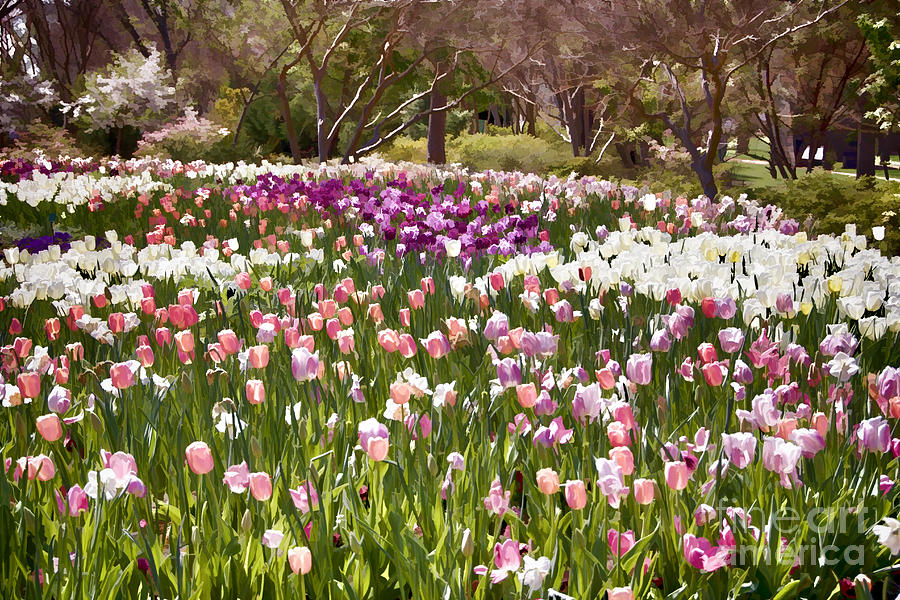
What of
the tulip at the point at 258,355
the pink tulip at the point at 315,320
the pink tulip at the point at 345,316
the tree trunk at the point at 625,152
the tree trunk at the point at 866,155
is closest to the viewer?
the tulip at the point at 258,355

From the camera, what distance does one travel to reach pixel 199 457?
2.00 metres

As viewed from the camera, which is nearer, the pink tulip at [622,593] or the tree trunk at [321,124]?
the pink tulip at [622,593]

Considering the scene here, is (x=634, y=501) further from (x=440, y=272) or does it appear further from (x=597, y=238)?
(x=597, y=238)

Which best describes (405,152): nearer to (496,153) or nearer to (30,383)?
(496,153)

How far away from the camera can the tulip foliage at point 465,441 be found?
6.01 feet

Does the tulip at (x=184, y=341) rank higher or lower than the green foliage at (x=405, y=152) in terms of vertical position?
lower

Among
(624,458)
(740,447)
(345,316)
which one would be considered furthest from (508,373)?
(345,316)

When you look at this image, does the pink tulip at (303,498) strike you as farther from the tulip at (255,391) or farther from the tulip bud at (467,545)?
the tulip at (255,391)

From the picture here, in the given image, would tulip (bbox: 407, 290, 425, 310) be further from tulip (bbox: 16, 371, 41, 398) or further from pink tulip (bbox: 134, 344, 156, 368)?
tulip (bbox: 16, 371, 41, 398)

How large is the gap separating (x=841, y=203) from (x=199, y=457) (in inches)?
387

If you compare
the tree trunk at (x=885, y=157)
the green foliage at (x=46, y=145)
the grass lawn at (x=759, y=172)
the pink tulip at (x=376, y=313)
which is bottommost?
the grass lawn at (x=759, y=172)

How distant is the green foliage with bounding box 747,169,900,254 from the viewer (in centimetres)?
891

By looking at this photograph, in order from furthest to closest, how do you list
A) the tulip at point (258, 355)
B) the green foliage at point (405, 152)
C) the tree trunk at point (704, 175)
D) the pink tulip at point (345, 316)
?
the green foliage at point (405, 152) < the tree trunk at point (704, 175) < the pink tulip at point (345, 316) < the tulip at point (258, 355)

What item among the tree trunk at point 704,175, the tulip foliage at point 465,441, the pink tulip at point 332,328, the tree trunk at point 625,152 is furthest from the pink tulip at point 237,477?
the tree trunk at point 625,152
